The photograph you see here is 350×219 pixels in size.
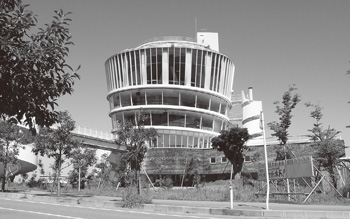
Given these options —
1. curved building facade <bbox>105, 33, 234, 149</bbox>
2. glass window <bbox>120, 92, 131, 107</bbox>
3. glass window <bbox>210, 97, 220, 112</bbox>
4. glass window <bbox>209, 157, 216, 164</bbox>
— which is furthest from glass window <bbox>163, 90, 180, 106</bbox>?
glass window <bbox>209, 157, 216, 164</bbox>

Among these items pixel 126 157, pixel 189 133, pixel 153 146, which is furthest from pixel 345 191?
pixel 189 133

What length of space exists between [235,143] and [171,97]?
20129 millimetres

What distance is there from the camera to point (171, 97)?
191ft

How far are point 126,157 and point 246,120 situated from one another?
56.0 meters

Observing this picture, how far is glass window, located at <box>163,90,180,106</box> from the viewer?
57500 mm

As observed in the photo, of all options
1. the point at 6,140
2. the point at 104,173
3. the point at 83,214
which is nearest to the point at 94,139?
the point at 104,173

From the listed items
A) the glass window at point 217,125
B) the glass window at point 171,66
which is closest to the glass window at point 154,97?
the glass window at point 171,66

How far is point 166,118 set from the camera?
57344 millimetres

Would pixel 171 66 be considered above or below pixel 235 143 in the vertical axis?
above

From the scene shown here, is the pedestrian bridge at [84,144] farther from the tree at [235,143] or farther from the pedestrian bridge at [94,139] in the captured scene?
the tree at [235,143]

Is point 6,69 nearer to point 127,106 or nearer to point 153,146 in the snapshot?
point 153,146

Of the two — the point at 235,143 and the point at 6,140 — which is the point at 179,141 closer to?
the point at 235,143

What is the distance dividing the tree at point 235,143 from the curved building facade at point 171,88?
639 inches

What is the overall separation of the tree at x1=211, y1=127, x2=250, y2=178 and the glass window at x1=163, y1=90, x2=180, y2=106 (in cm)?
1783
